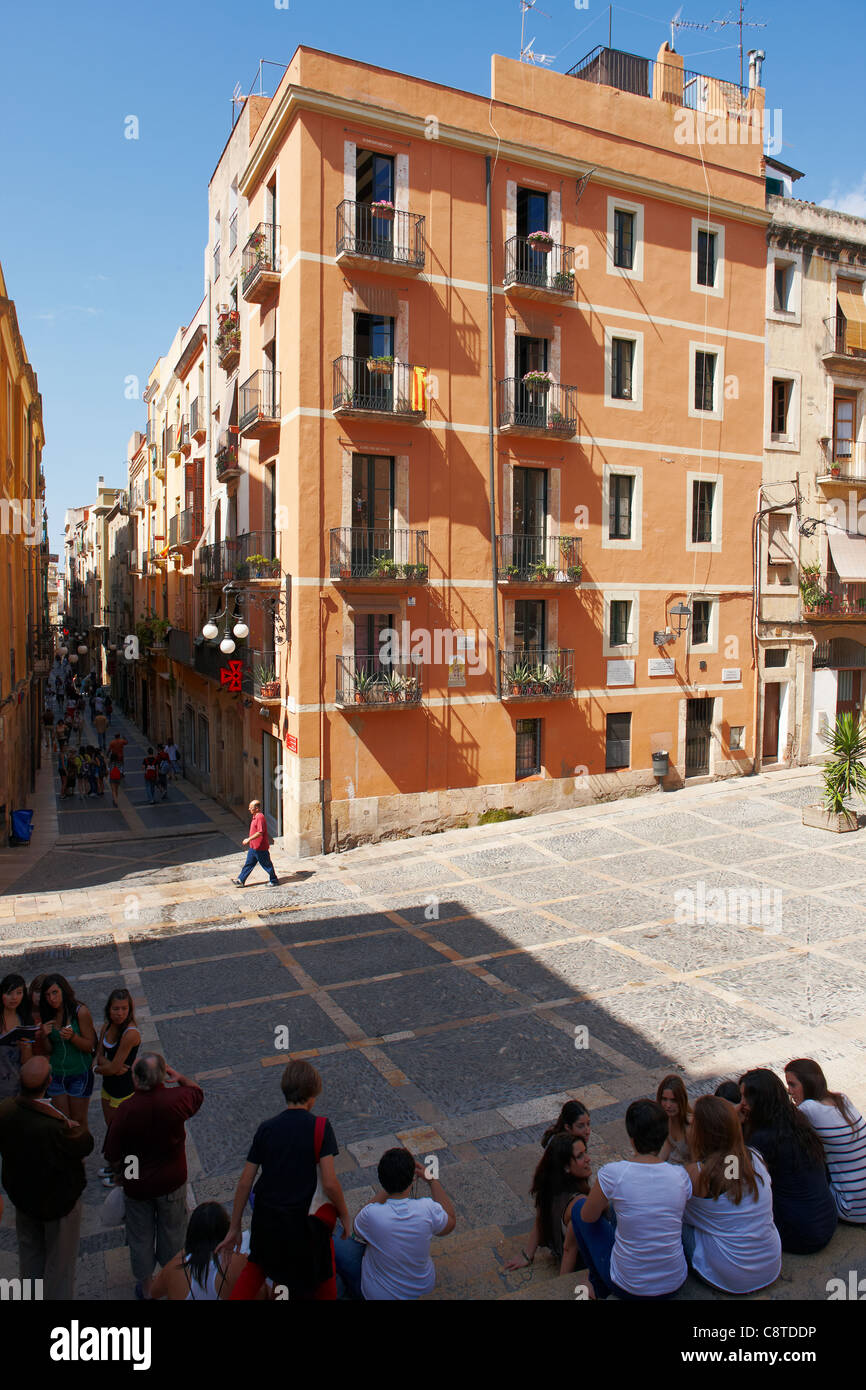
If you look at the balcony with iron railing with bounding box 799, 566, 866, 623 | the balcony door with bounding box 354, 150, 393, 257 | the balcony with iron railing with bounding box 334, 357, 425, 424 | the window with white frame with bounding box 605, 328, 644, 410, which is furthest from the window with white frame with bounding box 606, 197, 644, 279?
the balcony with iron railing with bounding box 799, 566, 866, 623

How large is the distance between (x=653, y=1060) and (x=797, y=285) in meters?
22.7

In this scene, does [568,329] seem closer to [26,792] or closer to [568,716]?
[568,716]

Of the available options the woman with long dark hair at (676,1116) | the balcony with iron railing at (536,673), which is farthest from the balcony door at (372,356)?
the woman with long dark hair at (676,1116)

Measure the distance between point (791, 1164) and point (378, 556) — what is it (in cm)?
1521

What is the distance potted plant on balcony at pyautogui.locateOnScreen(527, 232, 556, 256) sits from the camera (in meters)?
20.5

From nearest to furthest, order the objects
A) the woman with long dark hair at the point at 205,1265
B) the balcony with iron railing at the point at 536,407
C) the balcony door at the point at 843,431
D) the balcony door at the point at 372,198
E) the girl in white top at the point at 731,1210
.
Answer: the woman with long dark hair at the point at 205,1265, the girl in white top at the point at 731,1210, the balcony door at the point at 372,198, the balcony with iron railing at the point at 536,407, the balcony door at the point at 843,431

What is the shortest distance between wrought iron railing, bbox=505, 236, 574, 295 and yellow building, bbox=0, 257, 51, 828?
11385 millimetres

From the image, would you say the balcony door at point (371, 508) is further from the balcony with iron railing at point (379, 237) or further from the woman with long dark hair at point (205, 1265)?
the woman with long dark hair at point (205, 1265)

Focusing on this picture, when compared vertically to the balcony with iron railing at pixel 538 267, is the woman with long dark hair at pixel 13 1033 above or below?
below

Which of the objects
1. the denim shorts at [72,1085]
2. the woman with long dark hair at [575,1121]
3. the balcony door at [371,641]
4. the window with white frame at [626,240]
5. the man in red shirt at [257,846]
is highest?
the window with white frame at [626,240]

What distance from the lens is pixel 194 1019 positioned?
35.9 feet

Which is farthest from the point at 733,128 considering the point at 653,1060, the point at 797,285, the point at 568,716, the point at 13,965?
the point at 13,965

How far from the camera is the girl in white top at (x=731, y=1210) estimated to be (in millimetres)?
5316

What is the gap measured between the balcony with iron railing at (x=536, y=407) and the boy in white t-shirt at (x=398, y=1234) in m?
17.5
